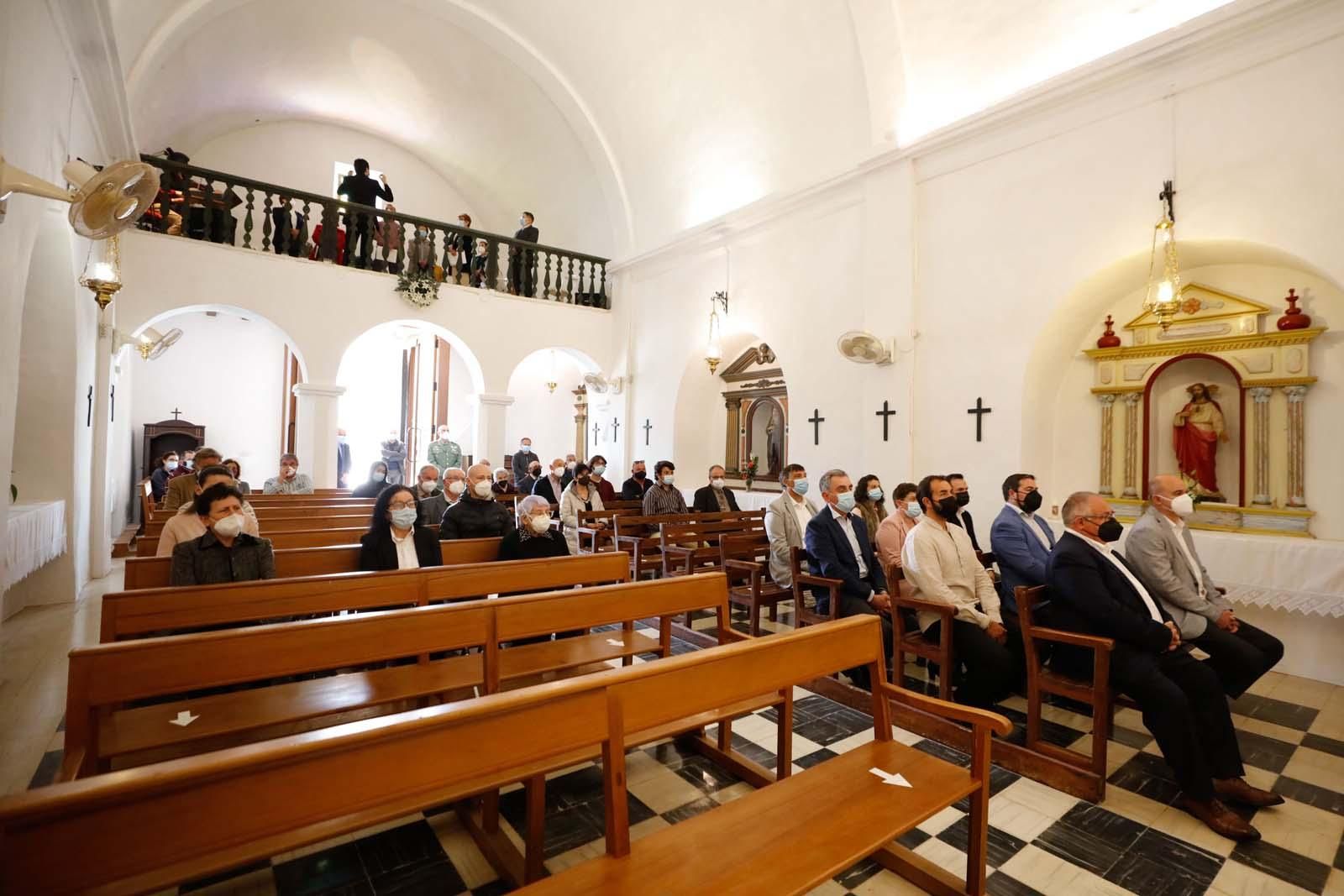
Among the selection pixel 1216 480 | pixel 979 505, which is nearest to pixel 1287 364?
pixel 1216 480

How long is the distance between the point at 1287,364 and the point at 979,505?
2.52 metres

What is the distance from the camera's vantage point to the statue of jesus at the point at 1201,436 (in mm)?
5629

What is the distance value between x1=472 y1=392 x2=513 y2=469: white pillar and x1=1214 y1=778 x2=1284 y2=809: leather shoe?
9.34 meters

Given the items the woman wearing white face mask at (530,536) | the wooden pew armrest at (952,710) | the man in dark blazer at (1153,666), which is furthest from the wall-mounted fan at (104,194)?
the man in dark blazer at (1153,666)

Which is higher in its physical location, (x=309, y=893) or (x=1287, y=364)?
(x=1287, y=364)

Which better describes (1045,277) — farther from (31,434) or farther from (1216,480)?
(31,434)

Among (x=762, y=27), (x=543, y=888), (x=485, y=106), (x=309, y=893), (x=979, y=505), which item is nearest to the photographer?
(x=543, y=888)

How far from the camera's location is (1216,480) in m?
5.65

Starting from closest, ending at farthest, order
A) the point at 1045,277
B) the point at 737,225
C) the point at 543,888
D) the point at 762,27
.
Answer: the point at 543,888, the point at 1045,277, the point at 762,27, the point at 737,225

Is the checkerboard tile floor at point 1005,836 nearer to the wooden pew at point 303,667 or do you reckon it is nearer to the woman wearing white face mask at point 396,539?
the wooden pew at point 303,667

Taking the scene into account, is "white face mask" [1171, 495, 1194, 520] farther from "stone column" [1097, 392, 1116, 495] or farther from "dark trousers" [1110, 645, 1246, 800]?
"stone column" [1097, 392, 1116, 495]

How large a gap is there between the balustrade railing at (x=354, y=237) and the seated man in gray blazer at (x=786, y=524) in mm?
7175

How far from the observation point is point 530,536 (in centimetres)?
457

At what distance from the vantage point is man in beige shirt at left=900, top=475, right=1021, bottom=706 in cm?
379
